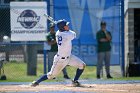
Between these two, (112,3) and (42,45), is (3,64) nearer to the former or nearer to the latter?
(42,45)

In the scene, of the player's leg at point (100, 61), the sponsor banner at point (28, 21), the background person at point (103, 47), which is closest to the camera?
the background person at point (103, 47)

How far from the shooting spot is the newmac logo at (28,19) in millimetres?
15266

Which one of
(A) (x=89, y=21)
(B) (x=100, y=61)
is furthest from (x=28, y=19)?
(B) (x=100, y=61)

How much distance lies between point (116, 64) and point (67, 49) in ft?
17.2

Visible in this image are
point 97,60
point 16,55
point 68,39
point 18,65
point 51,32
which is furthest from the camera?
point 18,65

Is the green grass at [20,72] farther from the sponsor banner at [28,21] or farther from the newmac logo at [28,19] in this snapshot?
the newmac logo at [28,19]

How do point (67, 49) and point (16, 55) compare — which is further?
point (16, 55)

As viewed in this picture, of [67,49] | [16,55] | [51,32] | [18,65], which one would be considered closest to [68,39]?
[67,49]

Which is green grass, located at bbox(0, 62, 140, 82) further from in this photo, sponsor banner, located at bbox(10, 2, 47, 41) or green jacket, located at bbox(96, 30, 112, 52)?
sponsor banner, located at bbox(10, 2, 47, 41)

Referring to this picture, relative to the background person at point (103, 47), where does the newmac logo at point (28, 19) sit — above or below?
above

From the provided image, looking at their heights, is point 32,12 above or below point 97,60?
above

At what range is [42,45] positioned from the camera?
1548 centimetres

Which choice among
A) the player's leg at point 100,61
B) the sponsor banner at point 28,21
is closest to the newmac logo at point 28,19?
the sponsor banner at point 28,21

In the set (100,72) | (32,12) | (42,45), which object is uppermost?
(32,12)
